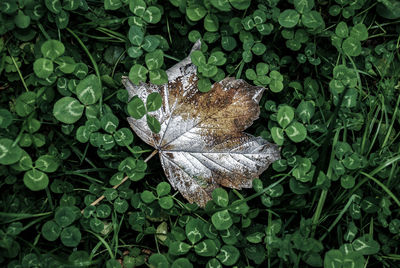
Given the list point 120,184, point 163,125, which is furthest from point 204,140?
point 120,184

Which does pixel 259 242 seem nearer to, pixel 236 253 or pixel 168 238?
pixel 236 253

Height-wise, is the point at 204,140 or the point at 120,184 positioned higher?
the point at 204,140

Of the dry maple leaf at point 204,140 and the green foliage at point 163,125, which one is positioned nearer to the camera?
the green foliage at point 163,125

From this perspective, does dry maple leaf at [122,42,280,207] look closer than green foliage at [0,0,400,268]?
No

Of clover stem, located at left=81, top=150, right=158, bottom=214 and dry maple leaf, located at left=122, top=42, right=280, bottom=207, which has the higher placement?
dry maple leaf, located at left=122, top=42, right=280, bottom=207

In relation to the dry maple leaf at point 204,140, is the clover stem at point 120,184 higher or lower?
lower

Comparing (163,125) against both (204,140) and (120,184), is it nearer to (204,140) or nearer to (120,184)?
(204,140)
